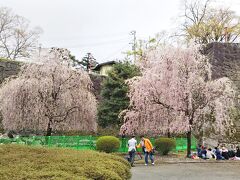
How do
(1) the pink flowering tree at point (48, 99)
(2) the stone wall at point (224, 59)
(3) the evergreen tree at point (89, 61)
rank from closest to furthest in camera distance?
(1) the pink flowering tree at point (48, 99), (2) the stone wall at point (224, 59), (3) the evergreen tree at point (89, 61)

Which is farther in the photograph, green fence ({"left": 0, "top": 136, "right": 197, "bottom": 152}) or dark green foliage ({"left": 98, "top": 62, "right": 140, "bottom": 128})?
dark green foliage ({"left": 98, "top": 62, "right": 140, "bottom": 128})

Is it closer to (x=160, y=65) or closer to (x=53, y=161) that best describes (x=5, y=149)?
(x=53, y=161)

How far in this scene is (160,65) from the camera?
20.4 meters

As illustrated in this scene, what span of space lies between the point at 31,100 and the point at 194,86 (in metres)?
10.1

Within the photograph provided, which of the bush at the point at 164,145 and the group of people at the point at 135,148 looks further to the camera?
the bush at the point at 164,145

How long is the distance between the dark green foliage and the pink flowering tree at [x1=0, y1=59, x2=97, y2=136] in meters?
1.82

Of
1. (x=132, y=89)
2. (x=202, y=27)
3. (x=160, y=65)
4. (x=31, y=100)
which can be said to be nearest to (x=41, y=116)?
(x=31, y=100)

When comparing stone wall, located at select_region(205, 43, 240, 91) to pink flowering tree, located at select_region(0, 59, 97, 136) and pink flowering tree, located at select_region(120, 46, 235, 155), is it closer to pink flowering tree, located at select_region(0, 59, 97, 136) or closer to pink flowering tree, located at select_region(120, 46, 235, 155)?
pink flowering tree, located at select_region(120, 46, 235, 155)

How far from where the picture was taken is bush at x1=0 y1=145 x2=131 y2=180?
17.6 feet

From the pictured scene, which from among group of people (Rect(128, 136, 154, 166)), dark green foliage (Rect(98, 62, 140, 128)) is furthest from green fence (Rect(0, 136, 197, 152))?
group of people (Rect(128, 136, 154, 166))

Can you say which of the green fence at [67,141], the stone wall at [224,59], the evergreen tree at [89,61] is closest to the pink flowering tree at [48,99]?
the green fence at [67,141]

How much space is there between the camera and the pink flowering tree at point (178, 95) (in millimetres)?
19281

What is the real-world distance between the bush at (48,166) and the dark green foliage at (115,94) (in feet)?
54.1

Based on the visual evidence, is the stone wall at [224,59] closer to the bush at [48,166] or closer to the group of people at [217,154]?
the group of people at [217,154]
